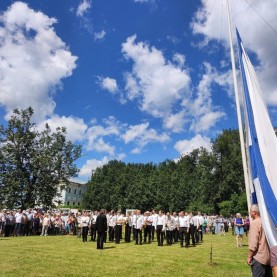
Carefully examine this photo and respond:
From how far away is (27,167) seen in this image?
152 ft

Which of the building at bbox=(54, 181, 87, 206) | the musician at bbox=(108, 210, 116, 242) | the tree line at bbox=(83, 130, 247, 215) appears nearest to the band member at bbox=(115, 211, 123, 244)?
the musician at bbox=(108, 210, 116, 242)

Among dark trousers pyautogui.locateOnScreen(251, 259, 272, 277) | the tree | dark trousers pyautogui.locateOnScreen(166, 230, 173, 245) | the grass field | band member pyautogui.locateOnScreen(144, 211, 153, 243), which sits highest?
the tree

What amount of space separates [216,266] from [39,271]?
259 inches

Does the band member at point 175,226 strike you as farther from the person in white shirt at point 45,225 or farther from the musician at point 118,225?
the person in white shirt at point 45,225

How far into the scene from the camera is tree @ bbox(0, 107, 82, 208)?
4469 centimetres

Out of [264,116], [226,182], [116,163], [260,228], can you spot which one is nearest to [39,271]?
[260,228]

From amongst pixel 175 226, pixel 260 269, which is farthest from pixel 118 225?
pixel 260 269

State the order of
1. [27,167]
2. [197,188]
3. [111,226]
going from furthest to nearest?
[197,188]
[27,167]
[111,226]

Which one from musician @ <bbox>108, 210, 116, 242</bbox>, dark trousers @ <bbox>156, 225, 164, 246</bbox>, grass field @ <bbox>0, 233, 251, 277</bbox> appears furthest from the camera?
musician @ <bbox>108, 210, 116, 242</bbox>

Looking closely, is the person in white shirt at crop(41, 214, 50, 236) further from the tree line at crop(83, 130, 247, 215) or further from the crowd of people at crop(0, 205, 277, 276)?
the tree line at crop(83, 130, 247, 215)

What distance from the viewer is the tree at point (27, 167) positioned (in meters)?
44.7

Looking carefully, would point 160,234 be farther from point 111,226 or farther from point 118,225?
point 111,226

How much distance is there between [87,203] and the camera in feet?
263

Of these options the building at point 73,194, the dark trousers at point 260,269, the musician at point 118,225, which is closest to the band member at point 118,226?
the musician at point 118,225
